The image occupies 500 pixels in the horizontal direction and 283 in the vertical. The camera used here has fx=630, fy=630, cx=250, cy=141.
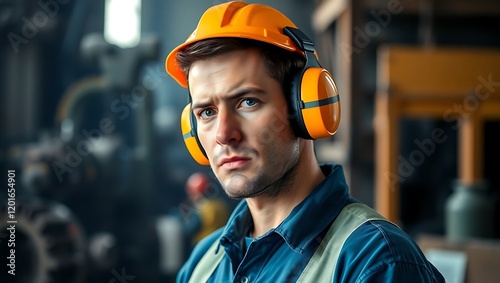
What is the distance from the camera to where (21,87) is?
4.54 m

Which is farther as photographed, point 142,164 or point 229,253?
point 142,164

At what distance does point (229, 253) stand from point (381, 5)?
3369mm

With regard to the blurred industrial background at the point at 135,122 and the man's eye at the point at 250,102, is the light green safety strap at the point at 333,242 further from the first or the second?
the blurred industrial background at the point at 135,122

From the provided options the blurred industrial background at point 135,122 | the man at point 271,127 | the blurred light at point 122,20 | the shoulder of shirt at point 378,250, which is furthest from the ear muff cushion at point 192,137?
the blurred light at point 122,20

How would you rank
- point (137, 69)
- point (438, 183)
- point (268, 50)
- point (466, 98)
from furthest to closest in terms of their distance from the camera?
point (438, 183) → point (137, 69) → point (466, 98) → point (268, 50)

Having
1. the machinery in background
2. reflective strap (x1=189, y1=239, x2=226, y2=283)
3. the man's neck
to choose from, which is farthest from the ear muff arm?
the machinery in background

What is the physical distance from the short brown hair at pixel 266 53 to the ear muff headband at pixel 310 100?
29 mm

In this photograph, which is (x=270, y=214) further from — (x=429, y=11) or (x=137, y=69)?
(x=429, y=11)

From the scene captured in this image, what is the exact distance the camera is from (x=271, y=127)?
1604 mm

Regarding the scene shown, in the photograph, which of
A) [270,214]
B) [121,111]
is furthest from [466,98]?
[270,214]

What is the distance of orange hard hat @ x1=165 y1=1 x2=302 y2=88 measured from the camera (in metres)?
1.58

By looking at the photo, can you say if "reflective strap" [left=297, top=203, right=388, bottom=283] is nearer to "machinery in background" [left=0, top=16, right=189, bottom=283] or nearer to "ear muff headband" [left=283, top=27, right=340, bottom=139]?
"ear muff headband" [left=283, top=27, right=340, bottom=139]

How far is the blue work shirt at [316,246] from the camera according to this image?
4.45ft

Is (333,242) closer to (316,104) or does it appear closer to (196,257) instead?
(316,104)
